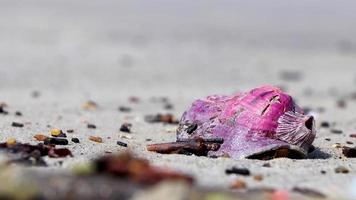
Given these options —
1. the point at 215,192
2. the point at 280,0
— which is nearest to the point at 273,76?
the point at 215,192

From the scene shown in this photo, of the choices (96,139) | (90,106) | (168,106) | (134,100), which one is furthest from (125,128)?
(134,100)

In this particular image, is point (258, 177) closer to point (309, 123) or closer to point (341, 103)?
point (309, 123)

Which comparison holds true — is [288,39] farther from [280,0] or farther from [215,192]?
[215,192]

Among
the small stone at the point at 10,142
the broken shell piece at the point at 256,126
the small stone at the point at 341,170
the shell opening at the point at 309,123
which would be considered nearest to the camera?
the small stone at the point at 341,170

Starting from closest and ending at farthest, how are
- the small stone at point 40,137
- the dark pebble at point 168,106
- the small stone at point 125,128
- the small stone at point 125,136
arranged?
the small stone at point 40,137 < the small stone at point 125,136 < the small stone at point 125,128 < the dark pebble at point 168,106

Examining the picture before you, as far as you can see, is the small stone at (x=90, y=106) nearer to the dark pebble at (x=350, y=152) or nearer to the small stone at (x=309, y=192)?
the dark pebble at (x=350, y=152)

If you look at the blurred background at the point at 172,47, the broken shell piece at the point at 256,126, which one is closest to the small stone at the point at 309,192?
the broken shell piece at the point at 256,126

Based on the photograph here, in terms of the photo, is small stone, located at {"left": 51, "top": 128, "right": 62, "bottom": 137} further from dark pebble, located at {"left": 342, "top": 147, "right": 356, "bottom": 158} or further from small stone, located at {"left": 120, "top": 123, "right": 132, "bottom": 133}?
dark pebble, located at {"left": 342, "top": 147, "right": 356, "bottom": 158}
